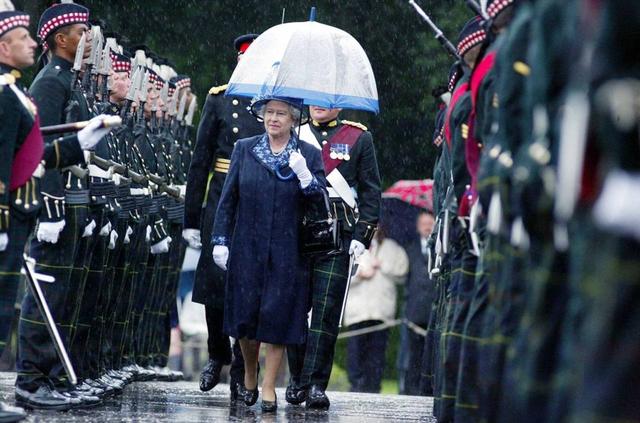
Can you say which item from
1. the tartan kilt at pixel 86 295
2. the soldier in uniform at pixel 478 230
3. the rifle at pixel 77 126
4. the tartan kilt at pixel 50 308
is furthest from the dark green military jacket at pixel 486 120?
the tartan kilt at pixel 86 295

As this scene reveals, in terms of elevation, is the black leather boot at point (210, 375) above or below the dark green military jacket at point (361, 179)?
below

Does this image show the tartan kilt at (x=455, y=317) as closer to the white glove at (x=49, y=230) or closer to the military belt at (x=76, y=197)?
the white glove at (x=49, y=230)

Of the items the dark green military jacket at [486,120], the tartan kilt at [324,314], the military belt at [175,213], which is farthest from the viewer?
the military belt at [175,213]

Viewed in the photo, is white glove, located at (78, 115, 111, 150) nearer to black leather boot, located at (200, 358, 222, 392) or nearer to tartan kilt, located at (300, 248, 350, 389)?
tartan kilt, located at (300, 248, 350, 389)

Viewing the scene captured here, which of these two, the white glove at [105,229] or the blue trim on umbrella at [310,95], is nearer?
the blue trim on umbrella at [310,95]

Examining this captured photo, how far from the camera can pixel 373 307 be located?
17906 millimetres

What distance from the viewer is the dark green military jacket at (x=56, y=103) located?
31.7 feet

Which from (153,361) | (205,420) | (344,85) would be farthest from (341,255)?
(153,361)

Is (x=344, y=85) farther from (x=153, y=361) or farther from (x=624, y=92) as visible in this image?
(x=624, y=92)

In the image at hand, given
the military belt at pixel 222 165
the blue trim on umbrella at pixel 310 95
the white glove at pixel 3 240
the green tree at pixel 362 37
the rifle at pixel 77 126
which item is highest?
the green tree at pixel 362 37

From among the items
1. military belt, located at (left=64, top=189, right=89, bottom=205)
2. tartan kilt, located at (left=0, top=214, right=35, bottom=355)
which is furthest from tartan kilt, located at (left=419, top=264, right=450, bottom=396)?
tartan kilt, located at (left=0, top=214, right=35, bottom=355)

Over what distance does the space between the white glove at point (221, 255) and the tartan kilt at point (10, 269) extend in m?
1.94

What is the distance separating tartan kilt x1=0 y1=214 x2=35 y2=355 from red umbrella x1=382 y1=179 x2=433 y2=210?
9223 mm

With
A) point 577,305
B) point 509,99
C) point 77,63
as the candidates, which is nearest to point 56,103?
point 77,63
